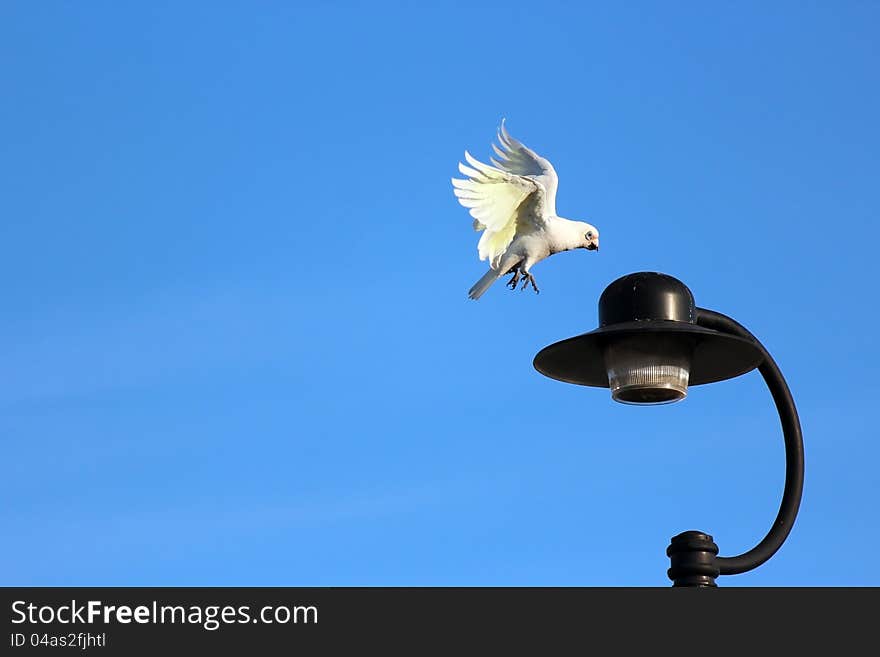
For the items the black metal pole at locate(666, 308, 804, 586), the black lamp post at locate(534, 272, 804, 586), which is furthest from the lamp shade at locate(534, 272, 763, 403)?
the black metal pole at locate(666, 308, 804, 586)

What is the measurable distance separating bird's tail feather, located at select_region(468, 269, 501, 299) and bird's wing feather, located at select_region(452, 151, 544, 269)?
0.16m

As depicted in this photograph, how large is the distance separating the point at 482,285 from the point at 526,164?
1.17 m

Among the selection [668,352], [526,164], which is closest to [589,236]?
[526,164]

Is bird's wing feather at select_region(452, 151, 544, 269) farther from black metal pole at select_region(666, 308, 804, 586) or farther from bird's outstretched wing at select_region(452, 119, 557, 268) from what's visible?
black metal pole at select_region(666, 308, 804, 586)

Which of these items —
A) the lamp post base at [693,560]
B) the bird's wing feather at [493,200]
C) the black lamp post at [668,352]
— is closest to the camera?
the lamp post base at [693,560]

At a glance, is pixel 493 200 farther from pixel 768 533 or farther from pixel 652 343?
pixel 768 533

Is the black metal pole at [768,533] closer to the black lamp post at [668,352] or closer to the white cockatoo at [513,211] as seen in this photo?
the black lamp post at [668,352]

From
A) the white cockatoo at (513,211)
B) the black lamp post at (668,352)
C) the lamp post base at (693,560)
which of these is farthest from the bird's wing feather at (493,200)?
the lamp post base at (693,560)

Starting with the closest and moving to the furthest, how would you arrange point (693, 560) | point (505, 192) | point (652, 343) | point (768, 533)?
point (693, 560) → point (768, 533) → point (652, 343) → point (505, 192)

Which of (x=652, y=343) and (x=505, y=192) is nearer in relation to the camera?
(x=652, y=343)

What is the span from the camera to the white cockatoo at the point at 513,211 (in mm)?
12625

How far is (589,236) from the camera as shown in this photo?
13.5 m

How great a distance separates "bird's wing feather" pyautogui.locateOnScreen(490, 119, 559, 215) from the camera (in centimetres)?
1277
